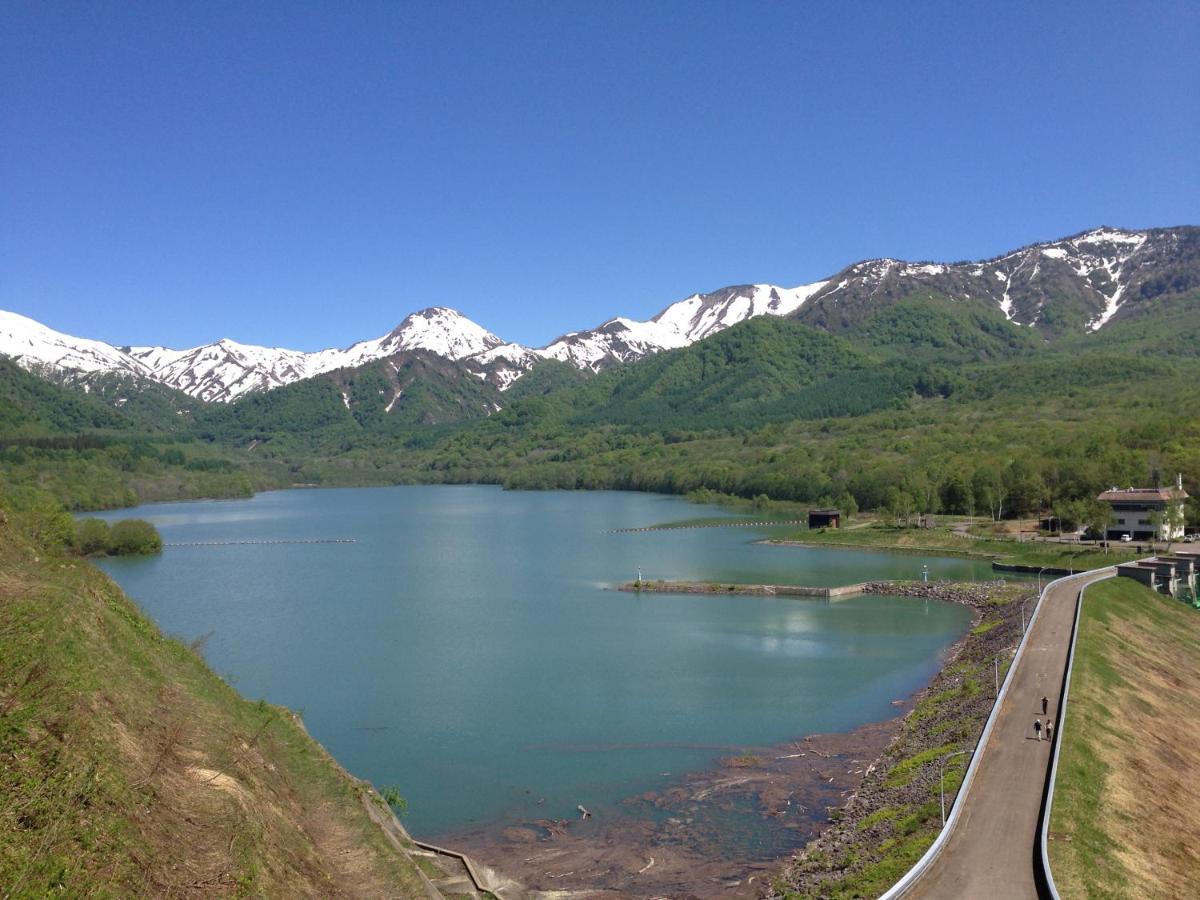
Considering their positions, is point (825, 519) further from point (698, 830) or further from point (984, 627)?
point (698, 830)

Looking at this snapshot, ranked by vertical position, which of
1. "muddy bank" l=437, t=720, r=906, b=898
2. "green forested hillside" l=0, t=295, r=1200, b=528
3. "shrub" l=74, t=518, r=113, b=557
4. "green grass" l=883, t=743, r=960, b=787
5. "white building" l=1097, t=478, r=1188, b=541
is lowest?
"muddy bank" l=437, t=720, r=906, b=898

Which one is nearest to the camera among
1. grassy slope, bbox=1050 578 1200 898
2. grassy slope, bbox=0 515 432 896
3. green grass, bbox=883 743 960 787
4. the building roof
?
grassy slope, bbox=0 515 432 896

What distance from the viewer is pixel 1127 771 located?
1819cm

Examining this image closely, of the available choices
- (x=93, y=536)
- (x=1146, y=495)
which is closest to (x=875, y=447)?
(x=1146, y=495)

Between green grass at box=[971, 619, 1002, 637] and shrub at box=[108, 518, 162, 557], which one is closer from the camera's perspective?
green grass at box=[971, 619, 1002, 637]

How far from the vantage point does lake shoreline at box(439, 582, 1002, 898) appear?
16.8m

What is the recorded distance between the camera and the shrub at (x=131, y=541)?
6906 centimetres

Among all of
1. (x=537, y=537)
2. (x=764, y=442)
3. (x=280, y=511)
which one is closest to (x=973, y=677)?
(x=537, y=537)

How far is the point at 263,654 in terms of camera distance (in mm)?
35688

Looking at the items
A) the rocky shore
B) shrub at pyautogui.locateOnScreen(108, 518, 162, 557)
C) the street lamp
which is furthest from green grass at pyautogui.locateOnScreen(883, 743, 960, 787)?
shrub at pyautogui.locateOnScreen(108, 518, 162, 557)

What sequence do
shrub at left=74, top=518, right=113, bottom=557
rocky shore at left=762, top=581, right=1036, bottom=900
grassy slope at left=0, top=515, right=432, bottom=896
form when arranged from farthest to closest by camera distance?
shrub at left=74, top=518, right=113, bottom=557, rocky shore at left=762, top=581, right=1036, bottom=900, grassy slope at left=0, top=515, right=432, bottom=896

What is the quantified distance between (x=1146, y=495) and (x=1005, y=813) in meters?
46.0

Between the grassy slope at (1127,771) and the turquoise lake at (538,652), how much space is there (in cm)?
646

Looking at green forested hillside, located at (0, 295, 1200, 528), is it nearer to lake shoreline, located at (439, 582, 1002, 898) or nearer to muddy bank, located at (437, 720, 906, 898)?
lake shoreline, located at (439, 582, 1002, 898)
